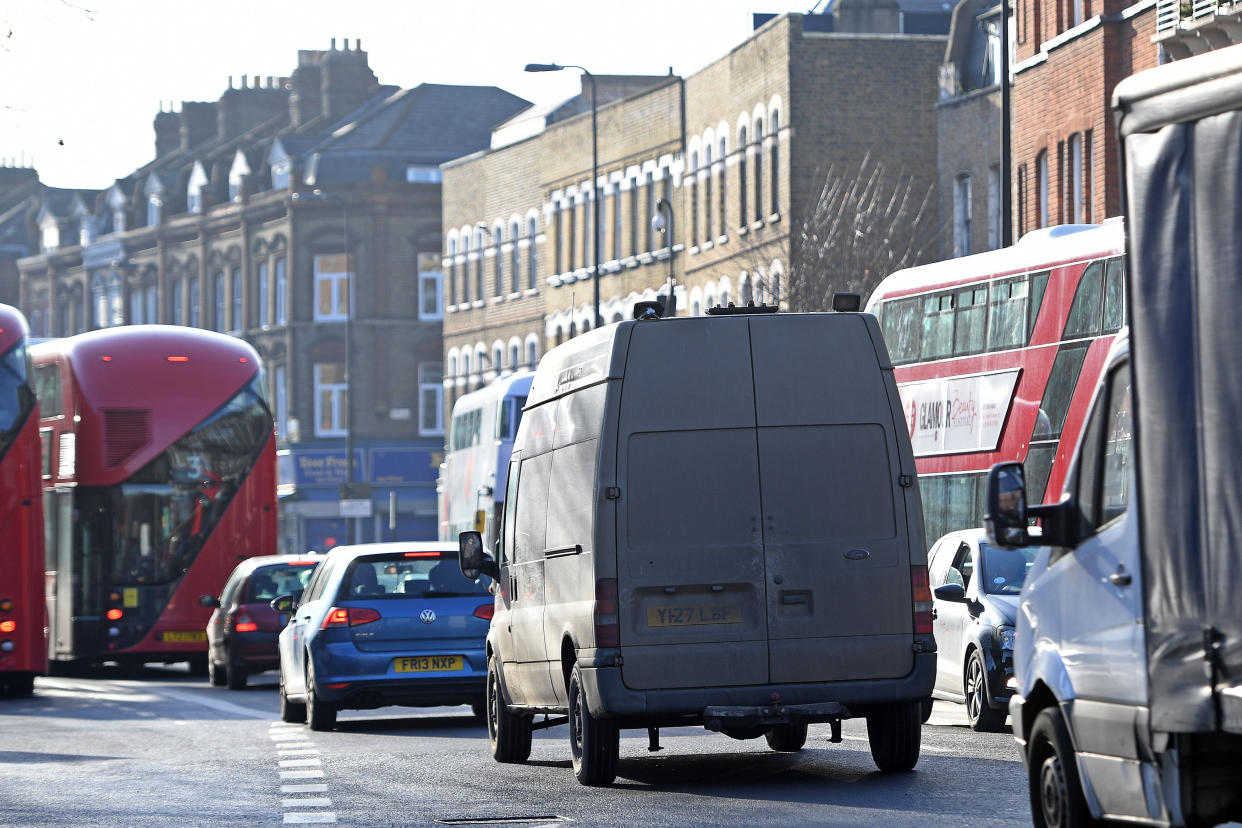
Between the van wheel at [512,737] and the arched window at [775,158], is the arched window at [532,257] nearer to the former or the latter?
the arched window at [775,158]

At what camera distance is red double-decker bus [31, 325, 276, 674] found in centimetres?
3194

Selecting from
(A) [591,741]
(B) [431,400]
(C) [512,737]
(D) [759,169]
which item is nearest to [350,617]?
(C) [512,737]

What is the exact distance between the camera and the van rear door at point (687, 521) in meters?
14.1

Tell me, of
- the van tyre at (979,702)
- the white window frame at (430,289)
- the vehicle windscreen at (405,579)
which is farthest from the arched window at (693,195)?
the van tyre at (979,702)

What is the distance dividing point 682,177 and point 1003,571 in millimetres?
42214

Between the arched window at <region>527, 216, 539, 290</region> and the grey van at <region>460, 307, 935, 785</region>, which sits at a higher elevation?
the arched window at <region>527, 216, 539, 290</region>

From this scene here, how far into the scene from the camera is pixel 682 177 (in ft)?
202

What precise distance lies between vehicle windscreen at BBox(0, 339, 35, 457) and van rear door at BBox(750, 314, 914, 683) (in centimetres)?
1336

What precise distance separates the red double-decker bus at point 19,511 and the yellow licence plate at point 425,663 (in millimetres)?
7121

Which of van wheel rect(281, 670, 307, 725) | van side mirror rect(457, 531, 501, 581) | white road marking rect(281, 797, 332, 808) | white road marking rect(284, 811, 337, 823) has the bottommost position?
van wheel rect(281, 670, 307, 725)

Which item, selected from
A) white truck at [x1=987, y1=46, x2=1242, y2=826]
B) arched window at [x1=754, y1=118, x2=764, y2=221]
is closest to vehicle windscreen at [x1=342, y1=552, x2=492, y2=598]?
white truck at [x1=987, y1=46, x2=1242, y2=826]

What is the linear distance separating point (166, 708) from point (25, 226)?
91.5m

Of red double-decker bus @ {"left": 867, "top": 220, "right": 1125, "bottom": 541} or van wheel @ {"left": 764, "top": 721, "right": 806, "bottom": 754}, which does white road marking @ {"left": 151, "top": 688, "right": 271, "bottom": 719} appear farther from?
red double-decker bus @ {"left": 867, "top": 220, "right": 1125, "bottom": 541}

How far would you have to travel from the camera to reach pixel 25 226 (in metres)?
114
